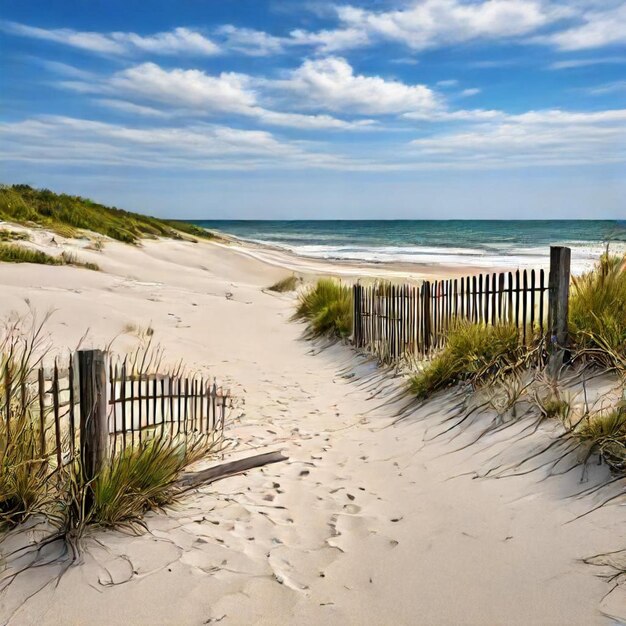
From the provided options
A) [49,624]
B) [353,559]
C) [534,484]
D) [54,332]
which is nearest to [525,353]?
[534,484]

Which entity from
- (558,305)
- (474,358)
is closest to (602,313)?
(558,305)

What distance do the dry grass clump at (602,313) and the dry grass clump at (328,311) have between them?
4741 millimetres

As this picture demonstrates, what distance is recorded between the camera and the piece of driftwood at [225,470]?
400 cm

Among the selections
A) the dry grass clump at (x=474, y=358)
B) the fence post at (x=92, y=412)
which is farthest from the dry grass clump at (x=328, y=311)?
the fence post at (x=92, y=412)

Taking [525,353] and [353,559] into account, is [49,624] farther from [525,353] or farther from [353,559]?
[525,353]

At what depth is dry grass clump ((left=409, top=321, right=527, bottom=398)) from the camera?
5637mm

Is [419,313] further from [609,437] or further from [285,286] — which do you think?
[285,286]

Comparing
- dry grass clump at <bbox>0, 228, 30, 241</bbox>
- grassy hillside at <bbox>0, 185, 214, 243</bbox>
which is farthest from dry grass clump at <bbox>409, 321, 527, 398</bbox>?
grassy hillside at <bbox>0, 185, 214, 243</bbox>

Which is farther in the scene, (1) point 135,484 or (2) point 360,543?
(1) point 135,484

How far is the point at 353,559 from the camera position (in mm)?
3201

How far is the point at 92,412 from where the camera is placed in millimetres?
3340

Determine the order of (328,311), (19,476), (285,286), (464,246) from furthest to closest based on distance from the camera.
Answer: (464,246) → (285,286) → (328,311) → (19,476)

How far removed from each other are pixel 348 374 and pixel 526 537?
5.34 m

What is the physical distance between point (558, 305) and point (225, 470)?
3496mm
